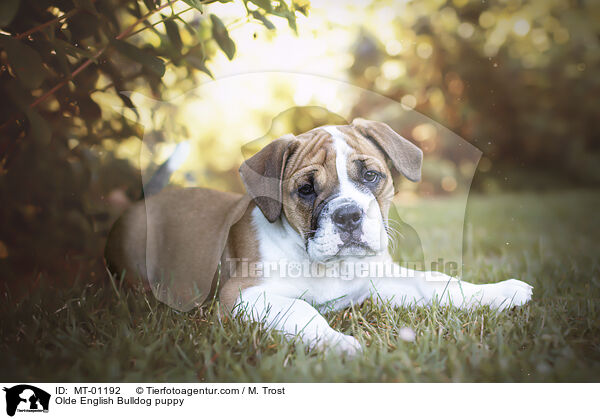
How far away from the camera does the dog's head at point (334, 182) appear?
2168 mm

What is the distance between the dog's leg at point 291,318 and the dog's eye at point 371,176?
2.38 ft

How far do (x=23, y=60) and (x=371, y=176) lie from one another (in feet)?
5.80

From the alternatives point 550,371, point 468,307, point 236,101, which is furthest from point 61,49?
point 550,371

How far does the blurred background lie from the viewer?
7.70ft

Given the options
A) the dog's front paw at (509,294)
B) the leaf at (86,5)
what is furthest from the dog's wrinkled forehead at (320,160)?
the leaf at (86,5)

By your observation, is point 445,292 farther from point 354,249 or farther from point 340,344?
point 340,344

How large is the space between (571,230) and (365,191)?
12.0 feet

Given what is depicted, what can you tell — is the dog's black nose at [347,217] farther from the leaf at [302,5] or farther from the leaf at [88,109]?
the leaf at [88,109]

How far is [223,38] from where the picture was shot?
2.45m

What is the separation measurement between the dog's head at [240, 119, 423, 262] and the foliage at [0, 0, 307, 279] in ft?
2.12
